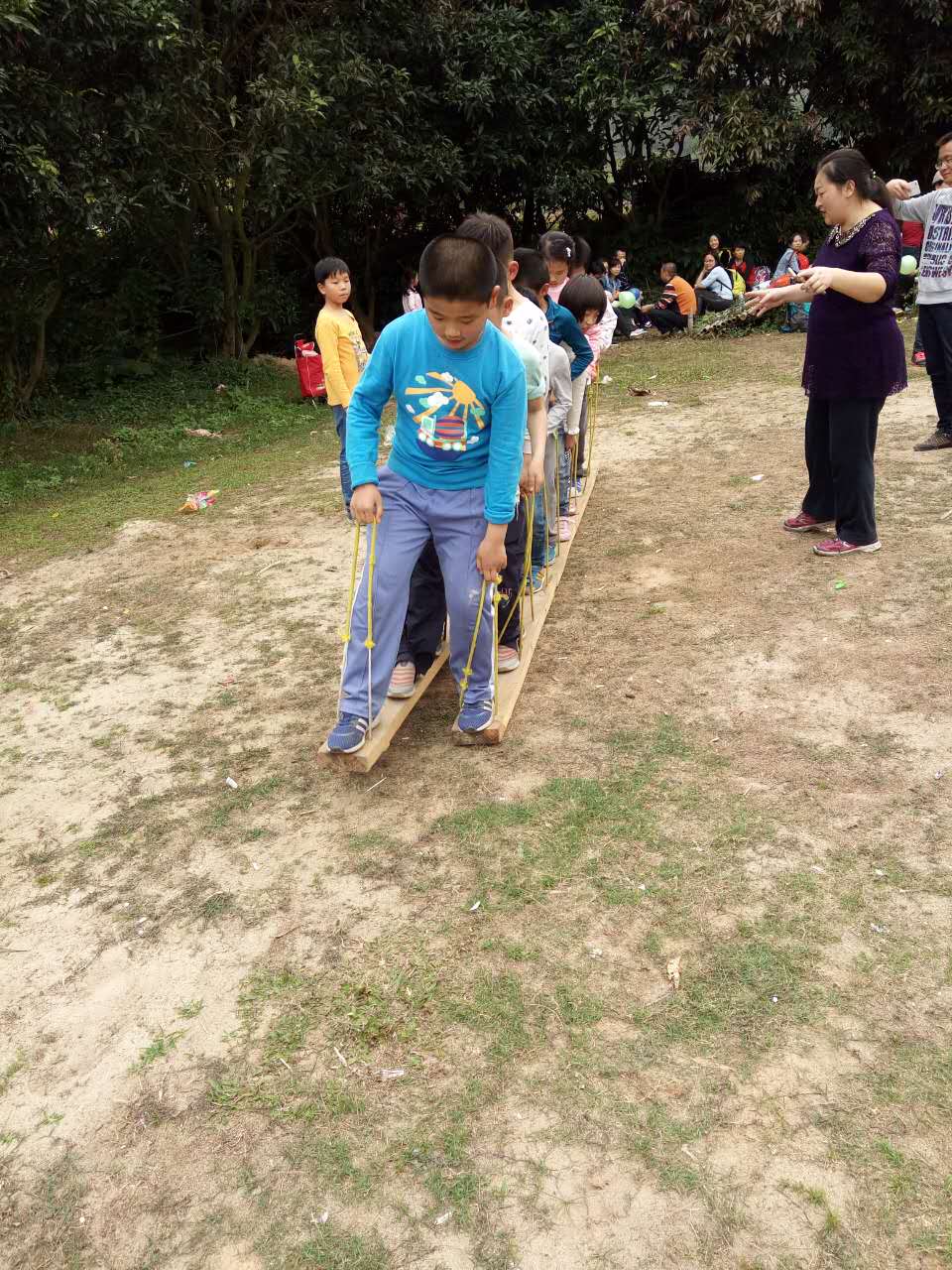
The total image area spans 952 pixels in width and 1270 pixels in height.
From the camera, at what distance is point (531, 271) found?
4449 mm

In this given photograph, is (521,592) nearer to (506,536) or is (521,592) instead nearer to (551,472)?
(506,536)

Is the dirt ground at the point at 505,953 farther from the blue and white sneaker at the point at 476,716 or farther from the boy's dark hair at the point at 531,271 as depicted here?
the boy's dark hair at the point at 531,271

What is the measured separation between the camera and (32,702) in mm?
4141

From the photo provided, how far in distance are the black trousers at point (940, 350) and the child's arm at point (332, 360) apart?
3.61m

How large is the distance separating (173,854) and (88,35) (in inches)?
302

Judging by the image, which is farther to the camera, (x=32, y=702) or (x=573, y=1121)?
(x=32, y=702)

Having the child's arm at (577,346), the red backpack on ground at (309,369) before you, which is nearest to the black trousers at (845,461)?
the child's arm at (577,346)

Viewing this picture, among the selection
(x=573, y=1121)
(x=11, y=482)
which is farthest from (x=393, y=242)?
(x=573, y=1121)

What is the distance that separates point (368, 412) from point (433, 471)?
289mm

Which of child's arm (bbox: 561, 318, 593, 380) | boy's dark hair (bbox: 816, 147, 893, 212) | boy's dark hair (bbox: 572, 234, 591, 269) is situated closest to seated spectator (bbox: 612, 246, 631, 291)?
boy's dark hair (bbox: 572, 234, 591, 269)

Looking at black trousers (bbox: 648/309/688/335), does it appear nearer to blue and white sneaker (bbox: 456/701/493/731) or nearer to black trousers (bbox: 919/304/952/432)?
black trousers (bbox: 919/304/952/432)

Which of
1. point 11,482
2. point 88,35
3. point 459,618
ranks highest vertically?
point 88,35

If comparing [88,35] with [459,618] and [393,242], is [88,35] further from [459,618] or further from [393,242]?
[393,242]

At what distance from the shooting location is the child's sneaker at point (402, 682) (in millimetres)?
3613
